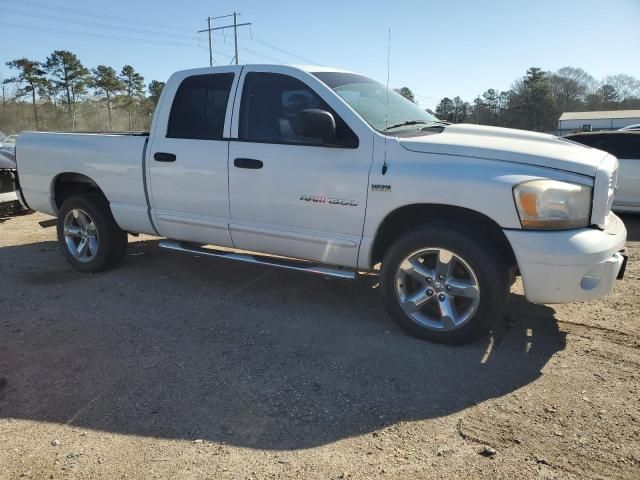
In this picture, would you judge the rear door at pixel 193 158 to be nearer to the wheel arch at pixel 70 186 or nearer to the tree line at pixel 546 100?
the wheel arch at pixel 70 186

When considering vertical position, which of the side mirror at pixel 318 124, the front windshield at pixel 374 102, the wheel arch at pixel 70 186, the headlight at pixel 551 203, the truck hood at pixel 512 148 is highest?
the front windshield at pixel 374 102

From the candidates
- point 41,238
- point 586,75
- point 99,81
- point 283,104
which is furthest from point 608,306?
point 586,75

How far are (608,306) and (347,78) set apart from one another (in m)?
3.11

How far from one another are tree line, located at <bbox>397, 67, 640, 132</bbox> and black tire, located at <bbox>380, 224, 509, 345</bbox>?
5290 cm

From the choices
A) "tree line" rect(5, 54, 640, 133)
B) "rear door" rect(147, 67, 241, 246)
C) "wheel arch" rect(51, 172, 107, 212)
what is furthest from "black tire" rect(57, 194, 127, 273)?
"tree line" rect(5, 54, 640, 133)

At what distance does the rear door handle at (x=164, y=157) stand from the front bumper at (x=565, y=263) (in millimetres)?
3033

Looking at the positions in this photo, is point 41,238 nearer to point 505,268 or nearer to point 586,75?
point 505,268

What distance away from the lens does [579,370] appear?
337cm

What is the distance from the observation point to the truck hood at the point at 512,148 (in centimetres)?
328

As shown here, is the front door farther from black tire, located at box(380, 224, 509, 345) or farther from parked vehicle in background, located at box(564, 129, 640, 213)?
parked vehicle in background, located at box(564, 129, 640, 213)

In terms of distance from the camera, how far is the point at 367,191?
3779 mm

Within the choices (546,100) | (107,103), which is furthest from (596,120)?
(107,103)

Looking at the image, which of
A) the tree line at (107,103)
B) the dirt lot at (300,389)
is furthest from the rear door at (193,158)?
the tree line at (107,103)

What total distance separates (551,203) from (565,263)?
393 mm
